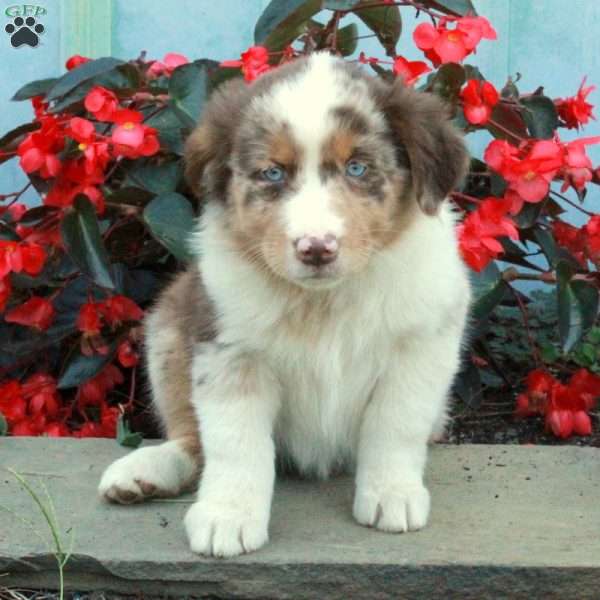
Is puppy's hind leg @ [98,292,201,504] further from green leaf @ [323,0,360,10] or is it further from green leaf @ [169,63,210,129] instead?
green leaf @ [323,0,360,10]

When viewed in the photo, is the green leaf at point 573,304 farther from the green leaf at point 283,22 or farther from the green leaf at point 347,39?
the green leaf at point 283,22

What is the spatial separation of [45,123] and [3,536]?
1.75m

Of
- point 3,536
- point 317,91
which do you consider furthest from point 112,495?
point 317,91

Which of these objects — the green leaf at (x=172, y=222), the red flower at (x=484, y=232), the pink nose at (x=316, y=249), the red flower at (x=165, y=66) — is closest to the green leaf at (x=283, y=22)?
the red flower at (x=165, y=66)

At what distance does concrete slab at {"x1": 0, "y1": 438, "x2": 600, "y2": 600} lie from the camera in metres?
3.66

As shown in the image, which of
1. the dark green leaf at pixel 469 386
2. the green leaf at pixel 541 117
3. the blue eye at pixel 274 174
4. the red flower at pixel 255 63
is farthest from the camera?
the dark green leaf at pixel 469 386

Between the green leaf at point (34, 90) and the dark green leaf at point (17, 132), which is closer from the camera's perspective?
the dark green leaf at point (17, 132)

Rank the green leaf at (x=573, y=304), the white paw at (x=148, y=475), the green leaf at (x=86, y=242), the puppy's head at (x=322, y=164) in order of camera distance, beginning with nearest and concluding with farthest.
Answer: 1. the puppy's head at (x=322, y=164)
2. the white paw at (x=148, y=475)
3. the green leaf at (x=86, y=242)
4. the green leaf at (x=573, y=304)

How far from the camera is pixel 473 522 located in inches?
158

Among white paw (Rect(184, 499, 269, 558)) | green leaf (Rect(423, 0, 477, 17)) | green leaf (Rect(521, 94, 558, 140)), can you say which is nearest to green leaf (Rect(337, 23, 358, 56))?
green leaf (Rect(423, 0, 477, 17))

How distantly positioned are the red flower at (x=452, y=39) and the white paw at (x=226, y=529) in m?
1.99

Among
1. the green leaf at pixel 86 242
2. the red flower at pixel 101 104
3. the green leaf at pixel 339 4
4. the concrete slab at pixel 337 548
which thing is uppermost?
the green leaf at pixel 339 4

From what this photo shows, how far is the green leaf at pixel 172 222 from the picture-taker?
4867 mm

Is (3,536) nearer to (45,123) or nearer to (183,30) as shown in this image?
(45,123)
